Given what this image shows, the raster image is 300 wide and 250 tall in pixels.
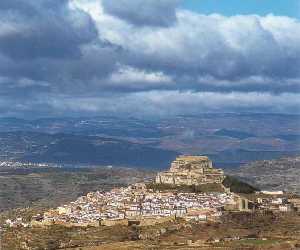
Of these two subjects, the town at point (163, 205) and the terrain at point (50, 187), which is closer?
the town at point (163, 205)

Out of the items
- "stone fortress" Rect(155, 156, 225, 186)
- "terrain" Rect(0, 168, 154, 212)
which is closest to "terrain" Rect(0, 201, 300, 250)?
"stone fortress" Rect(155, 156, 225, 186)

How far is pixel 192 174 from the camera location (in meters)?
84.0

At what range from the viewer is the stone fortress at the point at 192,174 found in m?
82.7

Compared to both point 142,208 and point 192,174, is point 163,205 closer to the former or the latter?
point 142,208

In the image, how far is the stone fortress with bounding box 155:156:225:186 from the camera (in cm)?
8269

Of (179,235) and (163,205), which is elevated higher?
(163,205)

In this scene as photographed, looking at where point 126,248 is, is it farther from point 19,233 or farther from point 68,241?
point 19,233

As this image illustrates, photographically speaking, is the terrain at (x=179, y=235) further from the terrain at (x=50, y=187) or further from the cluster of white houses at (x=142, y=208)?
the terrain at (x=50, y=187)

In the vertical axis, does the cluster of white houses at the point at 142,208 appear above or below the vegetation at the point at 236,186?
below

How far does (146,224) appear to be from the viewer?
6594 cm

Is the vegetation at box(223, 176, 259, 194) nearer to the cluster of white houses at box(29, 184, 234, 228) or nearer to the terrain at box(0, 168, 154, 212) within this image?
the cluster of white houses at box(29, 184, 234, 228)

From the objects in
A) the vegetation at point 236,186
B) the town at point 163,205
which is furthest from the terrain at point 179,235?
the vegetation at point 236,186

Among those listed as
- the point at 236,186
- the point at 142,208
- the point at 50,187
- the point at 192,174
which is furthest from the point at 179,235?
the point at 50,187

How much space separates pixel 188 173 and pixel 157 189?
16.3 ft
